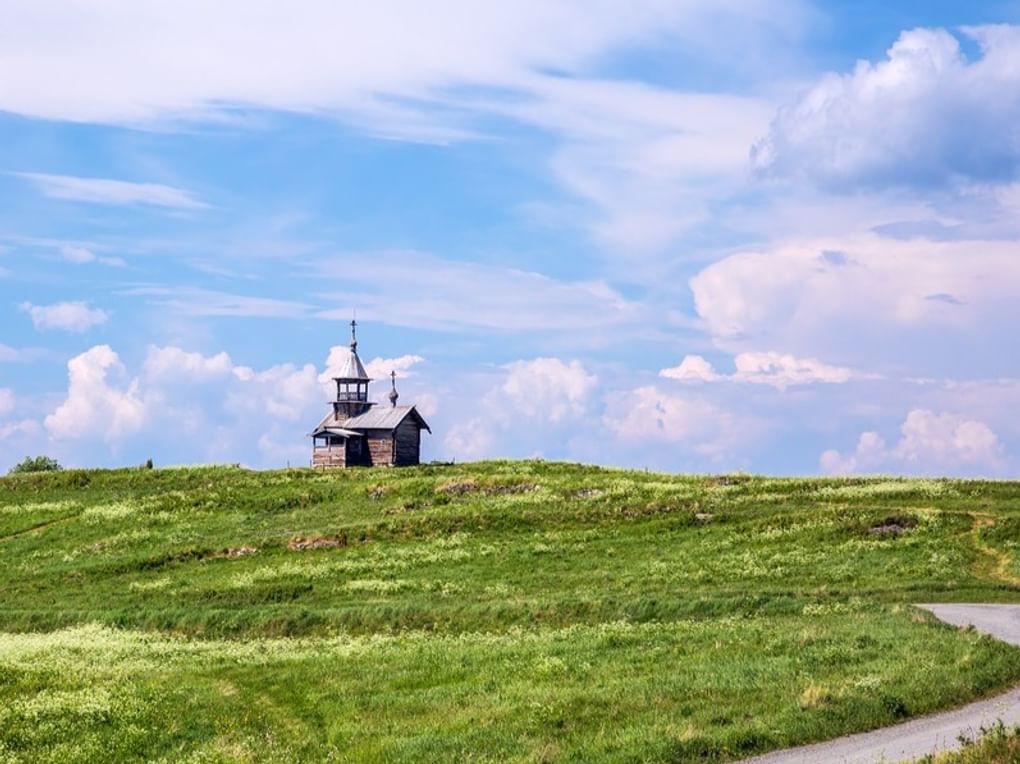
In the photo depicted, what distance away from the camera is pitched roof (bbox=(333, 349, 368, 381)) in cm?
12344

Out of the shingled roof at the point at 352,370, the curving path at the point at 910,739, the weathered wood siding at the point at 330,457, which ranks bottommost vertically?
the curving path at the point at 910,739

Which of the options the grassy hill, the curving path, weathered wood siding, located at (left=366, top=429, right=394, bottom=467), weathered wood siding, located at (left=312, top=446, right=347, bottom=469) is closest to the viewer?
the curving path

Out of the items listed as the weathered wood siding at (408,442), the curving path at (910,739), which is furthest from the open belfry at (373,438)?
the curving path at (910,739)

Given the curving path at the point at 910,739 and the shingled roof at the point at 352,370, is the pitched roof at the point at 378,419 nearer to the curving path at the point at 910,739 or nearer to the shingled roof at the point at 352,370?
the shingled roof at the point at 352,370

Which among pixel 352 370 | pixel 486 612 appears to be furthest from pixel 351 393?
pixel 486 612

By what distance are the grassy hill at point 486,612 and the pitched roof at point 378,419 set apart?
18.5 meters

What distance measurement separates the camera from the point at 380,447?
116 m

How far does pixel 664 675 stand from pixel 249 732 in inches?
401

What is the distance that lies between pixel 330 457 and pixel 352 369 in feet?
37.0

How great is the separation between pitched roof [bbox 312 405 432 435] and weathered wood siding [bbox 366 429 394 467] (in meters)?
0.71

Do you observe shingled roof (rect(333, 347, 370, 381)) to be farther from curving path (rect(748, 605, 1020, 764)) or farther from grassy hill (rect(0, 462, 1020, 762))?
curving path (rect(748, 605, 1020, 764))

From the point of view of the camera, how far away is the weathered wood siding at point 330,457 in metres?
116

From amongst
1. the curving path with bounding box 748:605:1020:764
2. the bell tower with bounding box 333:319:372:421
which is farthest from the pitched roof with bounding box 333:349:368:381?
the curving path with bounding box 748:605:1020:764

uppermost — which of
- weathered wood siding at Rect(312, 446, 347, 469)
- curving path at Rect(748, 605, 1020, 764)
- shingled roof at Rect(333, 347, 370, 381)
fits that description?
shingled roof at Rect(333, 347, 370, 381)
